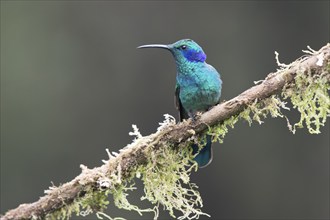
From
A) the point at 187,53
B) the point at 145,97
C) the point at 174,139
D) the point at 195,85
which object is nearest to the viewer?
the point at 174,139

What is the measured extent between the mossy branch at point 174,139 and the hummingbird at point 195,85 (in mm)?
545

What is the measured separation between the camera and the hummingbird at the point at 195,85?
4.42 meters

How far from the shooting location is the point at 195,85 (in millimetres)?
4484

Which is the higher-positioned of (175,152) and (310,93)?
(310,93)

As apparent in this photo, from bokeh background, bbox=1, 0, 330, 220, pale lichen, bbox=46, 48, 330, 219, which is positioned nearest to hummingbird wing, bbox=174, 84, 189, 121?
pale lichen, bbox=46, 48, 330, 219

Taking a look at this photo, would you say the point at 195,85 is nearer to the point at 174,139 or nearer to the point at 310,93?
the point at 174,139

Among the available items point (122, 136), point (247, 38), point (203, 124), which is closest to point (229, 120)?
point (203, 124)

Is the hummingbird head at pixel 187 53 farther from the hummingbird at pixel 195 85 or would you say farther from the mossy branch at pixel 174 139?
the mossy branch at pixel 174 139

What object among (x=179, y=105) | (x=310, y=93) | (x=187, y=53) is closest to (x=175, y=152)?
(x=310, y=93)

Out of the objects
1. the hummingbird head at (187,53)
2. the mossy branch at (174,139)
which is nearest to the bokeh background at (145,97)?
the hummingbird head at (187,53)

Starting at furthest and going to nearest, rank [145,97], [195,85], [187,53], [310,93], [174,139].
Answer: [145,97] < [187,53] < [195,85] < [174,139] < [310,93]

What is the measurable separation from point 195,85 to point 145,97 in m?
5.91

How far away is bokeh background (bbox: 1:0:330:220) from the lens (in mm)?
10258

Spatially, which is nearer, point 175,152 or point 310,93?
point 310,93
